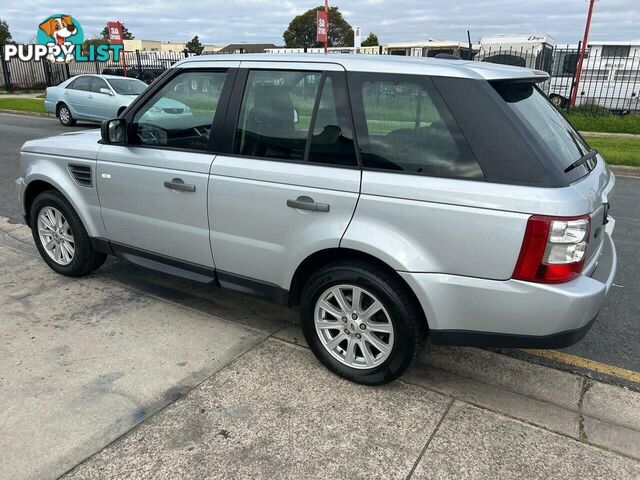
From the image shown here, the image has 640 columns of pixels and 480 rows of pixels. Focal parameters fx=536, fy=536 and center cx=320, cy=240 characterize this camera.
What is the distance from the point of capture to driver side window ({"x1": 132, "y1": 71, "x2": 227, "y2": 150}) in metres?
3.56

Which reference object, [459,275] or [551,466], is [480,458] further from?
[459,275]

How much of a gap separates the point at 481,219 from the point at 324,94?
1172 millimetres

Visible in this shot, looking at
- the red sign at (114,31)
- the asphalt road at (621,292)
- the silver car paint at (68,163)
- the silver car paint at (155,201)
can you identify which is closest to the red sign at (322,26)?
the red sign at (114,31)

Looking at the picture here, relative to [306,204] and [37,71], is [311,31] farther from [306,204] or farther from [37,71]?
[306,204]

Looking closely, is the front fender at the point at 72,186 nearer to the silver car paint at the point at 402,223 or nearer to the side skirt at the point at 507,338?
the silver car paint at the point at 402,223

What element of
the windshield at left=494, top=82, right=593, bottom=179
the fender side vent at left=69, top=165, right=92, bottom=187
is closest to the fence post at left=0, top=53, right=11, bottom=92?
the fender side vent at left=69, top=165, right=92, bottom=187

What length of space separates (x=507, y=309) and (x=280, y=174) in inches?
57.3

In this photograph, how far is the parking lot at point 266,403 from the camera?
2533mm

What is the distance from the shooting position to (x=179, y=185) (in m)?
3.57

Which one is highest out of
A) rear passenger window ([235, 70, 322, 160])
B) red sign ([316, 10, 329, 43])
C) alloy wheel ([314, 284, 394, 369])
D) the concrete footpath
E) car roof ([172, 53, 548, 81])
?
red sign ([316, 10, 329, 43])

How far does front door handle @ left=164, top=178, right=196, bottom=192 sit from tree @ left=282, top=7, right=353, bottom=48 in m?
75.4

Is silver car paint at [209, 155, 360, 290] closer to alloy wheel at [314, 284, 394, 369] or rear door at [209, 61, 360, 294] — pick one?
rear door at [209, 61, 360, 294]

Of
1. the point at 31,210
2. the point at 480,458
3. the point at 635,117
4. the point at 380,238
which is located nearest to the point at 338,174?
the point at 380,238

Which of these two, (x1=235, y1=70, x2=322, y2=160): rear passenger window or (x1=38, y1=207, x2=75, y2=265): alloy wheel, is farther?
(x1=38, y1=207, x2=75, y2=265): alloy wheel
